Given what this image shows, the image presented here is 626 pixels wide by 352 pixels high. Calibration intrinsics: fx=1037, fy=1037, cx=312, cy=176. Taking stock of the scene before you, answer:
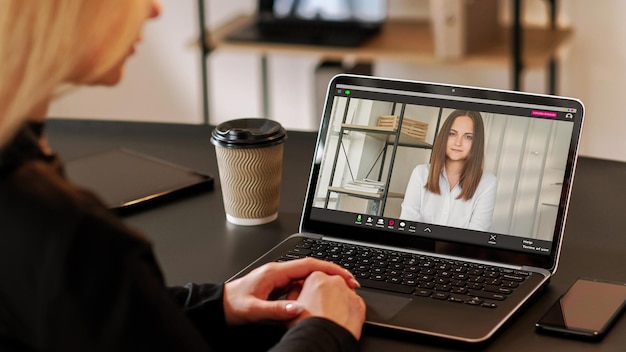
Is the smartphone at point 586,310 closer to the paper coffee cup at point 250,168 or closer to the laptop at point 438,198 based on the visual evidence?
the laptop at point 438,198

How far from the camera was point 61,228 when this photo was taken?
0.84 m

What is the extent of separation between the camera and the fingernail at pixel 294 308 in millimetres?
1135

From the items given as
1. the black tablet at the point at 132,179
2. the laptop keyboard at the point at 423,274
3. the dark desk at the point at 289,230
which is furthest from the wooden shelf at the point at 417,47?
the laptop keyboard at the point at 423,274

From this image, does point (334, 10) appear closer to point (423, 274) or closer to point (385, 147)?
point (385, 147)

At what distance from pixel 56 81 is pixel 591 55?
2655 mm

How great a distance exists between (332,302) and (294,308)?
0.04 m

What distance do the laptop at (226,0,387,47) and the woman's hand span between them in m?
1.93

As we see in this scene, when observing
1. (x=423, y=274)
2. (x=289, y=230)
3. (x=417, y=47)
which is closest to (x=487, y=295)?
(x=423, y=274)

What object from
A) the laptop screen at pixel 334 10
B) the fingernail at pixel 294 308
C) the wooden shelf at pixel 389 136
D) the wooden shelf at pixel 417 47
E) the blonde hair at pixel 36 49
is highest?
the blonde hair at pixel 36 49

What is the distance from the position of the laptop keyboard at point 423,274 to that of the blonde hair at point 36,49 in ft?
1.70

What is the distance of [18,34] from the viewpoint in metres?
0.85

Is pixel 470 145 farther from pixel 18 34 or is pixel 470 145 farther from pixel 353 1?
pixel 353 1

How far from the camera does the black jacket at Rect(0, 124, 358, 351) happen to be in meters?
0.84

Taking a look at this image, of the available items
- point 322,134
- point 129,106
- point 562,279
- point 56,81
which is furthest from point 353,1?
point 56,81
